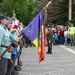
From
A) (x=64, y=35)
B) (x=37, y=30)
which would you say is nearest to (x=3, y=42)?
(x=37, y=30)

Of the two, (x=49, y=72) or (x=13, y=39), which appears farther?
(x=49, y=72)

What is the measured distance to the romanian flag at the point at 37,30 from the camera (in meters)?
8.08

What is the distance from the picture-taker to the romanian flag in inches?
318

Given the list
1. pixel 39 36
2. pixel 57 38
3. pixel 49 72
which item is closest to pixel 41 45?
pixel 39 36

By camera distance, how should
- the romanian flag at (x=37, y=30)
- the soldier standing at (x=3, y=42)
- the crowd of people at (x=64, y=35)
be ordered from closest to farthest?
the soldier standing at (x=3, y=42) → the romanian flag at (x=37, y=30) → the crowd of people at (x=64, y=35)

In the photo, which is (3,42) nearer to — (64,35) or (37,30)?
(37,30)

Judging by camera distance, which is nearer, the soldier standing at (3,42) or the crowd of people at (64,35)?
the soldier standing at (3,42)

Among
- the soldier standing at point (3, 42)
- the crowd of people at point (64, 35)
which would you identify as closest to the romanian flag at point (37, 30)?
the soldier standing at point (3, 42)

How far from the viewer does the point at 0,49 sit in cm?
721

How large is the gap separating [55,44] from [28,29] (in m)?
21.3

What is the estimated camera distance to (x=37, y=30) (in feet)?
26.8

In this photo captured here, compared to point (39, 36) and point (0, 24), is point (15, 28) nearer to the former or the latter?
point (39, 36)

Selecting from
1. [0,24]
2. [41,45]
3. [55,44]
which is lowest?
[55,44]

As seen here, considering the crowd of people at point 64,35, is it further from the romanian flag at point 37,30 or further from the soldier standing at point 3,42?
the soldier standing at point 3,42
